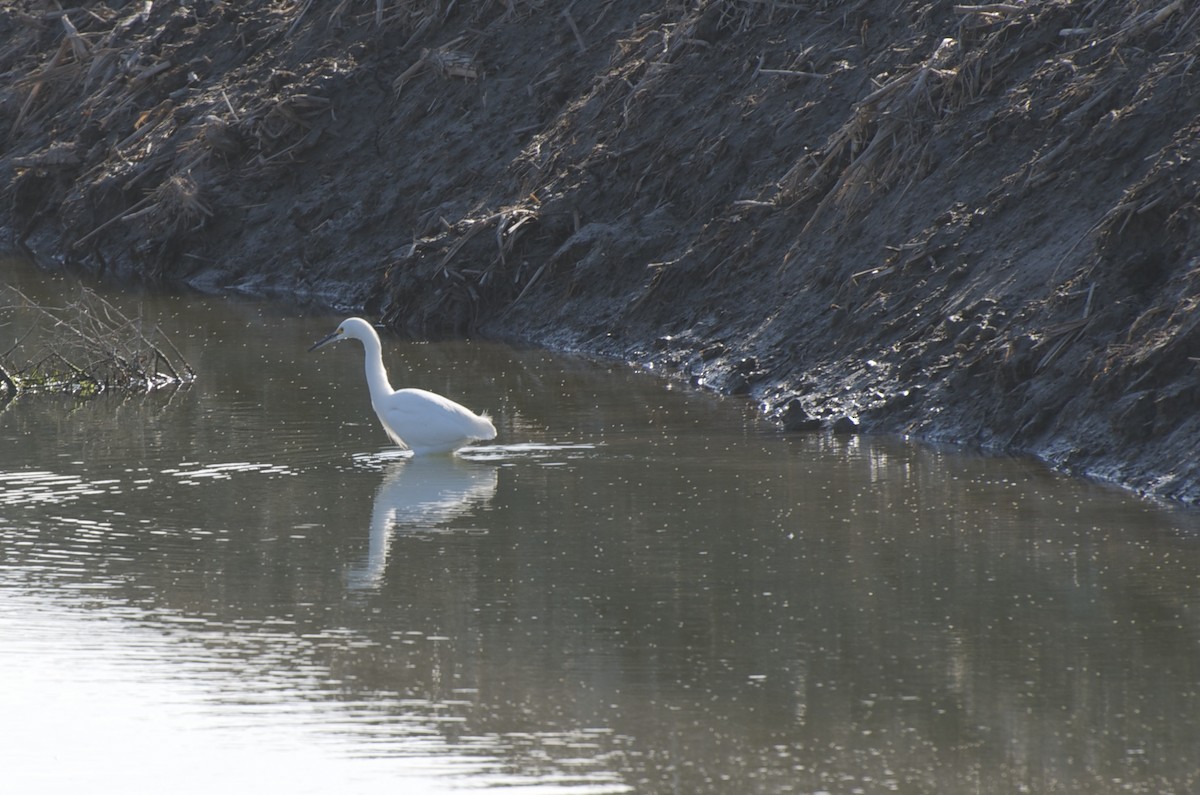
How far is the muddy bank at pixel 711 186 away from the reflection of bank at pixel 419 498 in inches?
109

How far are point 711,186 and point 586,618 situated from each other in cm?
1077

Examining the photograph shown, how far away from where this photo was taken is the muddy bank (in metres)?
12.3

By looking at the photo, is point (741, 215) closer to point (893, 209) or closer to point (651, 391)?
point (893, 209)

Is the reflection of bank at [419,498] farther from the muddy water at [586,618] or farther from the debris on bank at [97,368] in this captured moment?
the debris on bank at [97,368]

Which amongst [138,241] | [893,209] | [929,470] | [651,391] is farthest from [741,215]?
[138,241]

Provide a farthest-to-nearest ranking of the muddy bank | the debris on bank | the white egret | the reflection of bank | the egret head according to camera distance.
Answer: the debris on bank < the egret head < the muddy bank < the white egret < the reflection of bank

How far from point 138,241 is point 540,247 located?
8215 millimetres

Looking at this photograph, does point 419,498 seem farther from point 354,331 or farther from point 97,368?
point 97,368

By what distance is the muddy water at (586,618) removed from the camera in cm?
626

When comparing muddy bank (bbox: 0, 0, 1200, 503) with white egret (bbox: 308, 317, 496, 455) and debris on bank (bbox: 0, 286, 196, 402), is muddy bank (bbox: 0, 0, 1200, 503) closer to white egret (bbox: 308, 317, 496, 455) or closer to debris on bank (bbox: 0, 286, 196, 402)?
white egret (bbox: 308, 317, 496, 455)

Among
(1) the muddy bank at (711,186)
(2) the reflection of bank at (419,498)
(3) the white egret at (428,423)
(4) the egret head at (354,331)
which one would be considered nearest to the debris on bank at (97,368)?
(4) the egret head at (354,331)

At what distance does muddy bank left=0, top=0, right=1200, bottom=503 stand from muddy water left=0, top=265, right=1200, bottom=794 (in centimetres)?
120

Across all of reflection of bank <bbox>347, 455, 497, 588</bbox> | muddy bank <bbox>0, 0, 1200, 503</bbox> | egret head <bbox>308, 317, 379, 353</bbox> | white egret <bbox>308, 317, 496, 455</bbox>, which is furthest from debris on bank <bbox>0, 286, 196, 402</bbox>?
reflection of bank <bbox>347, 455, 497, 588</bbox>

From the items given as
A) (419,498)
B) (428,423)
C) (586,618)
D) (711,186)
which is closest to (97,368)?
(428,423)
